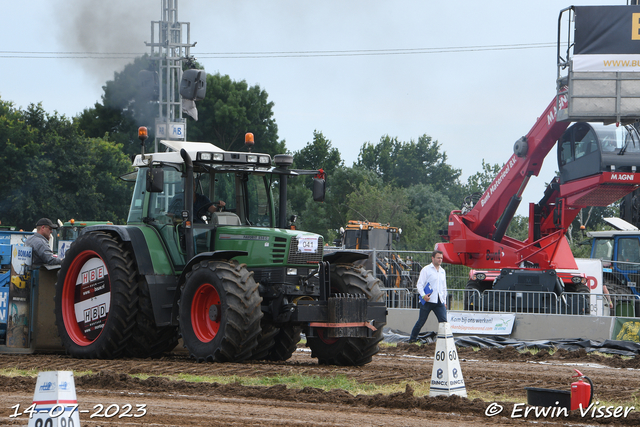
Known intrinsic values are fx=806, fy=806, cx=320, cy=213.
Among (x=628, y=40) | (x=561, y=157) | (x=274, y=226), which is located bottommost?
(x=274, y=226)

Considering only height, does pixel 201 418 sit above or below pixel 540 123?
below

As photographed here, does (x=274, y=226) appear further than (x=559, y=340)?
No

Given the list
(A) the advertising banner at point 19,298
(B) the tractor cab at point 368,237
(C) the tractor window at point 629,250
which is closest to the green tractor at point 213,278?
(A) the advertising banner at point 19,298

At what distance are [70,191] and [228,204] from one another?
124 feet

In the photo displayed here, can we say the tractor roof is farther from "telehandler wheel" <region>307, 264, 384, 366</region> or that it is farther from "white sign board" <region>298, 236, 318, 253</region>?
"telehandler wheel" <region>307, 264, 384, 366</region>

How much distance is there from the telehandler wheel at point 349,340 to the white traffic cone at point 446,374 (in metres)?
2.87

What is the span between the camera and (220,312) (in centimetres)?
995

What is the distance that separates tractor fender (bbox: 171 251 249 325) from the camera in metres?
10.0

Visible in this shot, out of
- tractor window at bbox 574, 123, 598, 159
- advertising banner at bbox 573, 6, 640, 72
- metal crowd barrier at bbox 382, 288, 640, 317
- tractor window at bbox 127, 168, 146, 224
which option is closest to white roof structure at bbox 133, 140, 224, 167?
tractor window at bbox 127, 168, 146, 224

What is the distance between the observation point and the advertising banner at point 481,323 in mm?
16359

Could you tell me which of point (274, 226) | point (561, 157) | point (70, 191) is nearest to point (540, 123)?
point (561, 157)

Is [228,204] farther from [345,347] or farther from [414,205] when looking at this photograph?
[414,205]

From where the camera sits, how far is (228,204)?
11.2 metres

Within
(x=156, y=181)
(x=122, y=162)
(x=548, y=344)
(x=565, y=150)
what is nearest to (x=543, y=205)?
(x=565, y=150)
